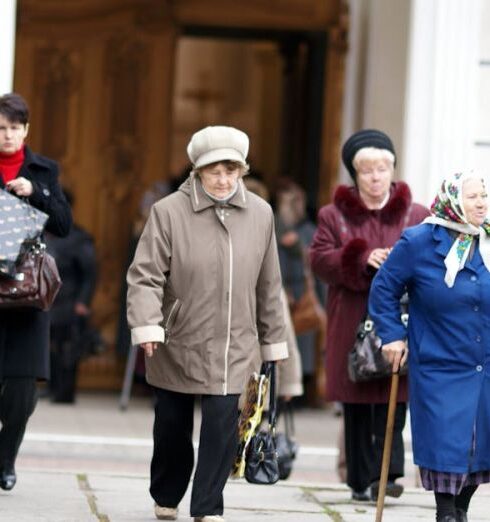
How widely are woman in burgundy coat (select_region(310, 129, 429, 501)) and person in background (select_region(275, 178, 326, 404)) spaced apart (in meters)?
4.91

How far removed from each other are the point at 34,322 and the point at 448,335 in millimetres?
1847

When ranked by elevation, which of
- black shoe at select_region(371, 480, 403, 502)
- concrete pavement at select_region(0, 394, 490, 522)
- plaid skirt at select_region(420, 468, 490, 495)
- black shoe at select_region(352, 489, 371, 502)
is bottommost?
concrete pavement at select_region(0, 394, 490, 522)

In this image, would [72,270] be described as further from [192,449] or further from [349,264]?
[192,449]

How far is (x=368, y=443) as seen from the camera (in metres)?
8.95

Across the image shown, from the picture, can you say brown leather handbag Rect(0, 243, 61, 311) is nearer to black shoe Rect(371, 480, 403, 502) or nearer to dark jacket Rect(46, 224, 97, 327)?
black shoe Rect(371, 480, 403, 502)

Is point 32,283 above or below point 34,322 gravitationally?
above

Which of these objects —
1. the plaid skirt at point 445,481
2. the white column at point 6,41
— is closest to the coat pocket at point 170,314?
the plaid skirt at point 445,481

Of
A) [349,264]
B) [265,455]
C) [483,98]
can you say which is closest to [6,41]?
[483,98]

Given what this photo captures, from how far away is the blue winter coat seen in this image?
295 inches

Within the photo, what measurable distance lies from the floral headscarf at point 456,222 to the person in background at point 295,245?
6286 millimetres

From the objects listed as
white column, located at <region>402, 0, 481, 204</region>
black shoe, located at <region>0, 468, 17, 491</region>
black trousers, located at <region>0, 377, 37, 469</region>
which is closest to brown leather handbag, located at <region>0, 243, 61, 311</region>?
black trousers, located at <region>0, 377, 37, 469</region>

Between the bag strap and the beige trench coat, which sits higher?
the beige trench coat

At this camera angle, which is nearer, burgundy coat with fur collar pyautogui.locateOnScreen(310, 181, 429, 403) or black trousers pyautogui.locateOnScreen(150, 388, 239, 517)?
black trousers pyautogui.locateOnScreen(150, 388, 239, 517)

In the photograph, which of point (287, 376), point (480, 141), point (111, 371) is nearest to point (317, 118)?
point (111, 371)
